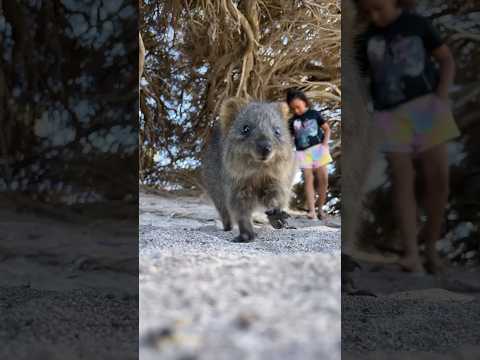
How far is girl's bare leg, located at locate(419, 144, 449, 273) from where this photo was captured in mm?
1613

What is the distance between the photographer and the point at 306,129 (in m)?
3.79

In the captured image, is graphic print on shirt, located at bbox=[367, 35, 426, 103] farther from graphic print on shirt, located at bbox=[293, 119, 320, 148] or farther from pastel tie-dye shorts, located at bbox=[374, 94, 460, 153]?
graphic print on shirt, located at bbox=[293, 119, 320, 148]

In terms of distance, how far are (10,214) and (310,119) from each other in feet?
8.08

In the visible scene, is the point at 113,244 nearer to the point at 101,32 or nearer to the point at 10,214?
the point at 10,214

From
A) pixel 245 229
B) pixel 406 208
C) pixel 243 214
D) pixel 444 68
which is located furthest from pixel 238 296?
pixel 444 68

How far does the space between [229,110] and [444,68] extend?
2082mm

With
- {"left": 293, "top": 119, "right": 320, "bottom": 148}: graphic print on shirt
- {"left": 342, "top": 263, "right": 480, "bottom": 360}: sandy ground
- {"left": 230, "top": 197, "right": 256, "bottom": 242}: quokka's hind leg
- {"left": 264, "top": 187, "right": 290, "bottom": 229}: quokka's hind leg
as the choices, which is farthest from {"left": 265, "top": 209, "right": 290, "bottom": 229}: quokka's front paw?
{"left": 342, "top": 263, "right": 480, "bottom": 360}: sandy ground

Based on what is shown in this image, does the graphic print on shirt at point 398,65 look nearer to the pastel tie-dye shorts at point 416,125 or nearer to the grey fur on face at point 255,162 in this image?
the pastel tie-dye shorts at point 416,125

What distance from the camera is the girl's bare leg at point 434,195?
5.29ft

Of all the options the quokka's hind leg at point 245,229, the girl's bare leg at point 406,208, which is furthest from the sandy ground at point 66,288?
the quokka's hind leg at point 245,229

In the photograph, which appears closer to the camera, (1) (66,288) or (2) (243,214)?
(1) (66,288)

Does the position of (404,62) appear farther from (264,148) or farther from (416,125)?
(264,148)

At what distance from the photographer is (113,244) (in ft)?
5.58

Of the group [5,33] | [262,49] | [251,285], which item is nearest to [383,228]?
[251,285]
